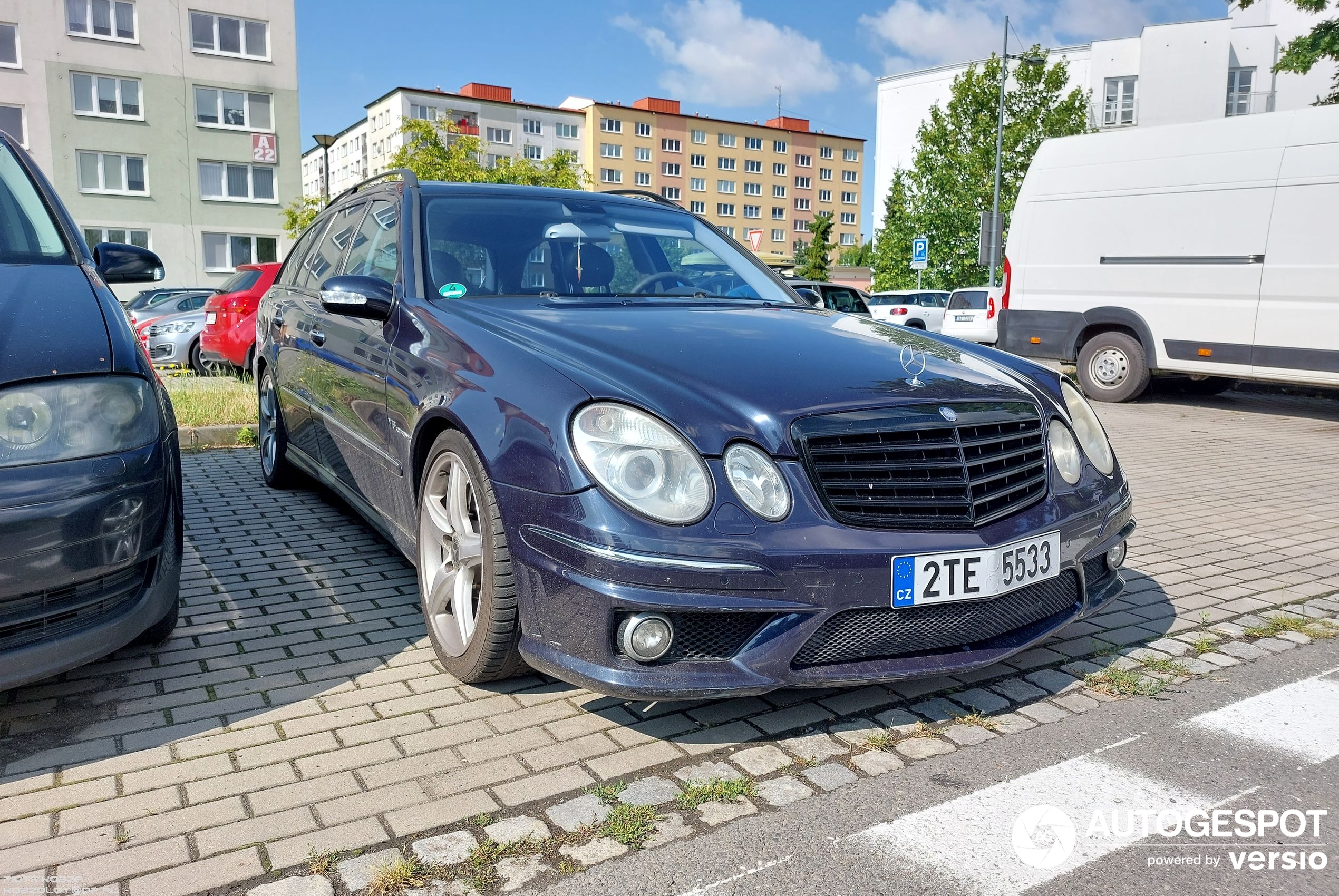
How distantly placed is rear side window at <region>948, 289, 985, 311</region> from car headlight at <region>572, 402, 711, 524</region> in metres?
22.4

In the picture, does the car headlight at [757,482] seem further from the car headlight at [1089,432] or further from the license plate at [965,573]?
the car headlight at [1089,432]

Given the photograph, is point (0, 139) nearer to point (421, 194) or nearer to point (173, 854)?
point (421, 194)

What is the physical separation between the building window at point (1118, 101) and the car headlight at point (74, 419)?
54.6 meters

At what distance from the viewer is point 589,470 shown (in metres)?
2.65

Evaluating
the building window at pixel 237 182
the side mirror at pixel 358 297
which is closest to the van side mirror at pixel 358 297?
the side mirror at pixel 358 297

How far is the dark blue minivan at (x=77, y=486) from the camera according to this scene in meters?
2.68

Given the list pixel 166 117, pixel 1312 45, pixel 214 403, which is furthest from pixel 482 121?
pixel 214 403

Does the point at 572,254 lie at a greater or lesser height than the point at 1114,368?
greater

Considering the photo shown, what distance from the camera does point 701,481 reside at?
264 cm

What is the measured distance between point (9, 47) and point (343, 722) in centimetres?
4302

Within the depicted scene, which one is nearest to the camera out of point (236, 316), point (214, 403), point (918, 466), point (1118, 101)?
point (918, 466)

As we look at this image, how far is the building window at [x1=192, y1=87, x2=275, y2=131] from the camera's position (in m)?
40.4

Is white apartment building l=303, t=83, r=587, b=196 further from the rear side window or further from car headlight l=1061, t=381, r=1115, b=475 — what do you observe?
car headlight l=1061, t=381, r=1115, b=475

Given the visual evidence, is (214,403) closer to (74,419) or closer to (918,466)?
(74,419)
